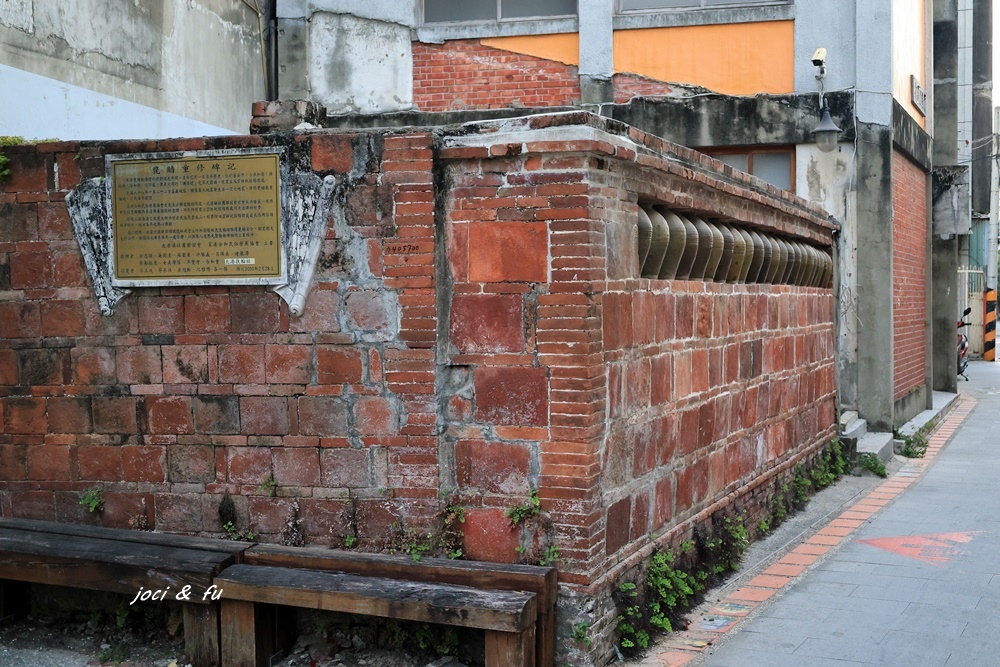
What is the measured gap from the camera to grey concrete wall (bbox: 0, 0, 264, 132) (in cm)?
874

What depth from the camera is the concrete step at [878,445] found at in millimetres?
11742

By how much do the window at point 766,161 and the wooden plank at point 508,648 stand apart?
8834 millimetres

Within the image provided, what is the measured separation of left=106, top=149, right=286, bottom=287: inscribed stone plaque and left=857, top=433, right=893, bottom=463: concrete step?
309 inches

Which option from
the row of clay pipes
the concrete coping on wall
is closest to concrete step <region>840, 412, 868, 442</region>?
the row of clay pipes

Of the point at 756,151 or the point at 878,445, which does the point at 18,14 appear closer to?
the point at 756,151

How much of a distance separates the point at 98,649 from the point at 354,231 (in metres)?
2.60

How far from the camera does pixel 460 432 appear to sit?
568cm

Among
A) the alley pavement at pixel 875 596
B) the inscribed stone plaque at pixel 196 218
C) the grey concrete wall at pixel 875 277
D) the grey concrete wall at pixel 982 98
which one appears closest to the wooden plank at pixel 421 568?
the alley pavement at pixel 875 596

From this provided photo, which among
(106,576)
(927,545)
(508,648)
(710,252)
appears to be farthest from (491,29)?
(508,648)

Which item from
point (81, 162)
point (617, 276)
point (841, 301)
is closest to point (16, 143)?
point (81, 162)

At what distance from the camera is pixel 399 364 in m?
5.71

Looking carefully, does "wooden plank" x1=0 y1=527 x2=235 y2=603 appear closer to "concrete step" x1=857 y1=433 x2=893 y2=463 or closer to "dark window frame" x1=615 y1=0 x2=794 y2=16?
"concrete step" x1=857 y1=433 x2=893 y2=463

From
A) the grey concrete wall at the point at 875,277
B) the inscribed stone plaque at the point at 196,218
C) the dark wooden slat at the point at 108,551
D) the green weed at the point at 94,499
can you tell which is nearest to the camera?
the dark wooden slat at the point at 108,551

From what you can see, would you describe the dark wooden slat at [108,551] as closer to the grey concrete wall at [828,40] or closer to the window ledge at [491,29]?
the window ledge at [491,29]
